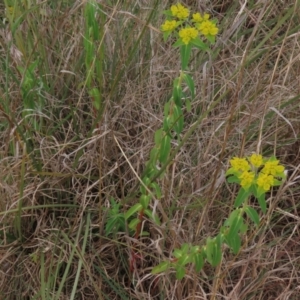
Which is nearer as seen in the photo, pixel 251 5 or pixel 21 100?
pixel 21 100

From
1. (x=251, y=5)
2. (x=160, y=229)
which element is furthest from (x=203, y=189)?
(x=251, y=5)

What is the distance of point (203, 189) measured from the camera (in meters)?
1.27

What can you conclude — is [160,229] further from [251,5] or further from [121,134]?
[251,5]

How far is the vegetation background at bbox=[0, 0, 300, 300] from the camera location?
3.93 feet

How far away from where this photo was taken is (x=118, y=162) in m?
1.31

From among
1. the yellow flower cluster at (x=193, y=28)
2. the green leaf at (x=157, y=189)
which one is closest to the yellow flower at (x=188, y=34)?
the yellow flower cluster at (x=193, y=28)

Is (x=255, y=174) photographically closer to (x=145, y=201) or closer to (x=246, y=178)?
(x=246, y=178)

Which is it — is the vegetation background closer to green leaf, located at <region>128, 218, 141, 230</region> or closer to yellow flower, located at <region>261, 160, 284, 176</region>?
green leaf, located at <region>128, 218, 141, 230</region>

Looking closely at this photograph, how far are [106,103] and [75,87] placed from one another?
227 mm

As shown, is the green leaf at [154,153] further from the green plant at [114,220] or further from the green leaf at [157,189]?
the green plant at [114,220]

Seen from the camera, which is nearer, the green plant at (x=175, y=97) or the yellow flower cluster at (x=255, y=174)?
the yellow flower cluster at (x=255, y=174)

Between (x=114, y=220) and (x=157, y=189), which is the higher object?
(x=157, y=189)

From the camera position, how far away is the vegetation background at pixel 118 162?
120cm

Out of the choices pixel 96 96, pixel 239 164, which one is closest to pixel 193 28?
pixel 239 164
